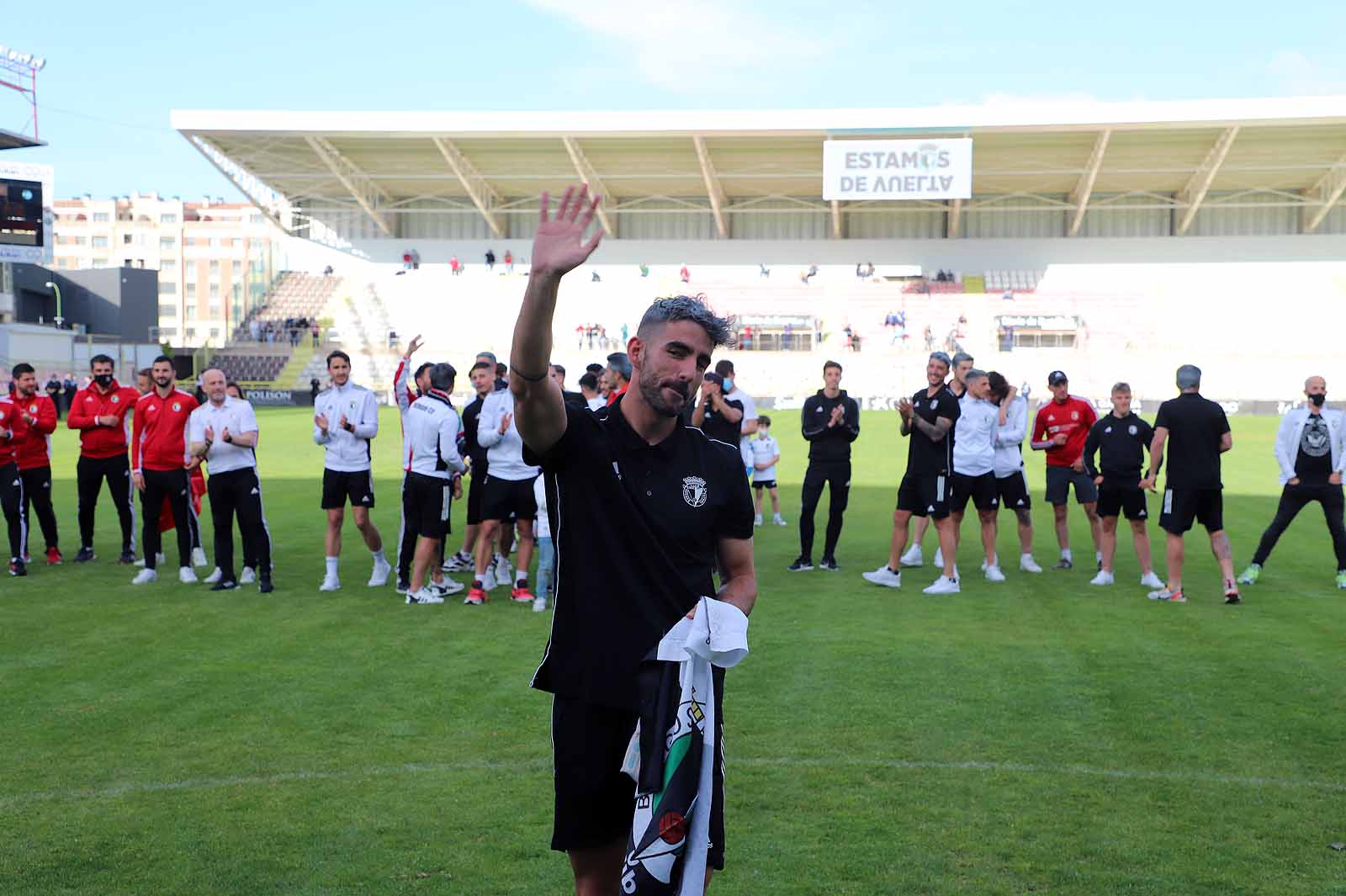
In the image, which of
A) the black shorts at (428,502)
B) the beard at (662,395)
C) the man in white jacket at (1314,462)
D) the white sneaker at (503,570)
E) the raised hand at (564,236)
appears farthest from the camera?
the white sneaker at (503,570)

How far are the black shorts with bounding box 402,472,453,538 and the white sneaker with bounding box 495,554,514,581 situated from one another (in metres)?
1.48

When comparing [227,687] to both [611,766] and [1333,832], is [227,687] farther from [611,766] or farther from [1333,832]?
[1333,832]

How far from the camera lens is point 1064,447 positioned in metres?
12.8

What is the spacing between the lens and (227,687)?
7.50m

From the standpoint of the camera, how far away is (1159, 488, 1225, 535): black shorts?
→ 1059cm

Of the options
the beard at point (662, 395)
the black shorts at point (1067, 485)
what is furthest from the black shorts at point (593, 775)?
the black shorts at point (1067, 485)

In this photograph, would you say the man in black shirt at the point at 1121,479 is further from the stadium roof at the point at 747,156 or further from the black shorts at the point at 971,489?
the stadium roof at the point at 747,156

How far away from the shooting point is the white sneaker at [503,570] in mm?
12000

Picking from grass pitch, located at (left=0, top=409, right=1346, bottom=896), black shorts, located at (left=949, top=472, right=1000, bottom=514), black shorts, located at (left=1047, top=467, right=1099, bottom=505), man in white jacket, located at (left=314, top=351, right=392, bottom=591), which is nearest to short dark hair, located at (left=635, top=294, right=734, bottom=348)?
grass pitch, located at (left=0, top=409, right=1346, bottom=896)

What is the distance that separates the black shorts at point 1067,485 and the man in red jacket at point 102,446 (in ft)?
31.6

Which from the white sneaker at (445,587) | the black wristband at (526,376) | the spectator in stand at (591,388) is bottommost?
the white sneaker at (445,587)

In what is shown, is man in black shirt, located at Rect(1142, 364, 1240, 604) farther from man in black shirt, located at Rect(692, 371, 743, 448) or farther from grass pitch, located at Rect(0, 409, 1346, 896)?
man in black shirt, located at Rect(692, 371, 743, 448)

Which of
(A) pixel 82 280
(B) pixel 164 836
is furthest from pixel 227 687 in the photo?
(A) pixel 82 280

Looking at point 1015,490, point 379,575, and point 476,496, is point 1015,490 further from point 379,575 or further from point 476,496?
point 379,575
